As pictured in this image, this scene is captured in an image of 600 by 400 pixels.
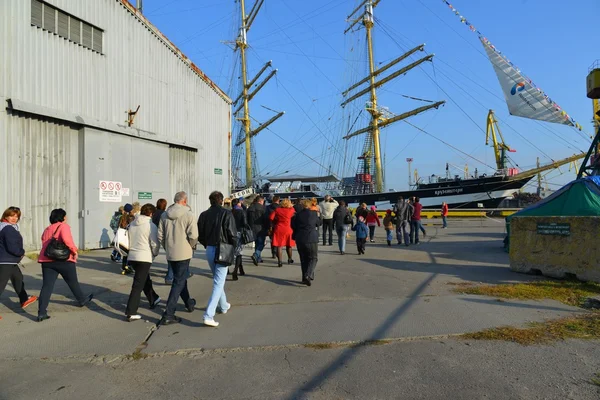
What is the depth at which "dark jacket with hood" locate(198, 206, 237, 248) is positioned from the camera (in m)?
5.48

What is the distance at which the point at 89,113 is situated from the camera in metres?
11.6

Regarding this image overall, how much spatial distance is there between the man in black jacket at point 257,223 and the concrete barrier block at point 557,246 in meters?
5.58

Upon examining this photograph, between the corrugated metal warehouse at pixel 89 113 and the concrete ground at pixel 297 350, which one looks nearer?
the concrete ground at pixel 297 350

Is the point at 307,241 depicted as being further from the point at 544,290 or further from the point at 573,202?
the point at 573,202

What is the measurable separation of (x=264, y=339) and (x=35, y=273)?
6.56m

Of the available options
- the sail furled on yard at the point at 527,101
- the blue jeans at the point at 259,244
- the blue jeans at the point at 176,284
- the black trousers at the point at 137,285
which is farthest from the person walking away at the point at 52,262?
the sail furled on yard at the point at 527,101

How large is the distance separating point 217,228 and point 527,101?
2409 centimetres

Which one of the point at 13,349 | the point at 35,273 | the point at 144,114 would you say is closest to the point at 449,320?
the point at 13,349

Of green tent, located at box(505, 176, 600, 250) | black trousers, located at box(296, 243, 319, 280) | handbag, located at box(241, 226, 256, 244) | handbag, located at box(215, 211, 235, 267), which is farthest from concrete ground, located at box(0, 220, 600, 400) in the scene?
green tent, located at box(505, 176, 600, 250)

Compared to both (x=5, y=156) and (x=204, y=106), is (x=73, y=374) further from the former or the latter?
(x=204, y=106)

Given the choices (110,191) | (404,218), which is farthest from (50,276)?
(404,218)

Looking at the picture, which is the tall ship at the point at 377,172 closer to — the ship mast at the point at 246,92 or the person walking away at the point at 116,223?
the ship mast at the point at 246,92

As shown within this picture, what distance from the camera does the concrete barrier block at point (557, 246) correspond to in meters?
7.10

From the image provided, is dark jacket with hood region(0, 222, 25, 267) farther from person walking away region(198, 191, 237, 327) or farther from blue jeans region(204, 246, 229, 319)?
blue jeans region(204, 246, 229, 319)
